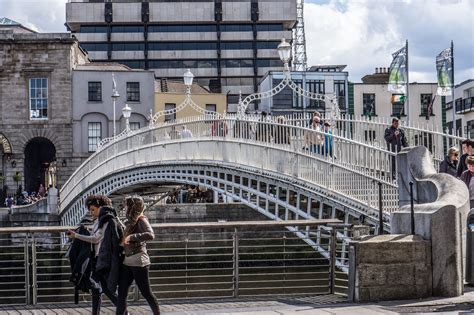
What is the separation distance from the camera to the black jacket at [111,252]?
927cm

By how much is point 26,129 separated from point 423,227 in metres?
45.0

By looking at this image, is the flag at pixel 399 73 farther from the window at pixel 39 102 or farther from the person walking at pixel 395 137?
the window at pixel 39 102

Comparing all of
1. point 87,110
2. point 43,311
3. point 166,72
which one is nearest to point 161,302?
point 43,311

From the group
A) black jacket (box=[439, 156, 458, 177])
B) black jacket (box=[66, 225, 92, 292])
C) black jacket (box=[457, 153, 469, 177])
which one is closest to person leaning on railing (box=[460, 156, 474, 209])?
black jacket (box=[457, 153, 469, 177])

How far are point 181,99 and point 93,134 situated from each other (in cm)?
608

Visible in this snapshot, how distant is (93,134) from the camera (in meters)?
53.2

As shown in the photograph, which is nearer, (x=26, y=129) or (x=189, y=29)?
(x=26, y=129)

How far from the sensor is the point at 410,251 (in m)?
10.1

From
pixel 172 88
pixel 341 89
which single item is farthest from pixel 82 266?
pixel 172 88

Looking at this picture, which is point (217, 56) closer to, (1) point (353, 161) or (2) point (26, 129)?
(2) point (26, 129)

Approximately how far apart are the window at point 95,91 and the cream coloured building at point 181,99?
3.44m

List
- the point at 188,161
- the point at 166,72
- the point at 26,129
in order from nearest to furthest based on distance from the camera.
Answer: the point at 188,161 → the point at 26,129 → the point at 166,72

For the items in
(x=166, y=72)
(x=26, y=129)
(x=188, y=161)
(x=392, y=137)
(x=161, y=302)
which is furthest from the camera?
(x=166, y=72)

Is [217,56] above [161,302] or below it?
above
